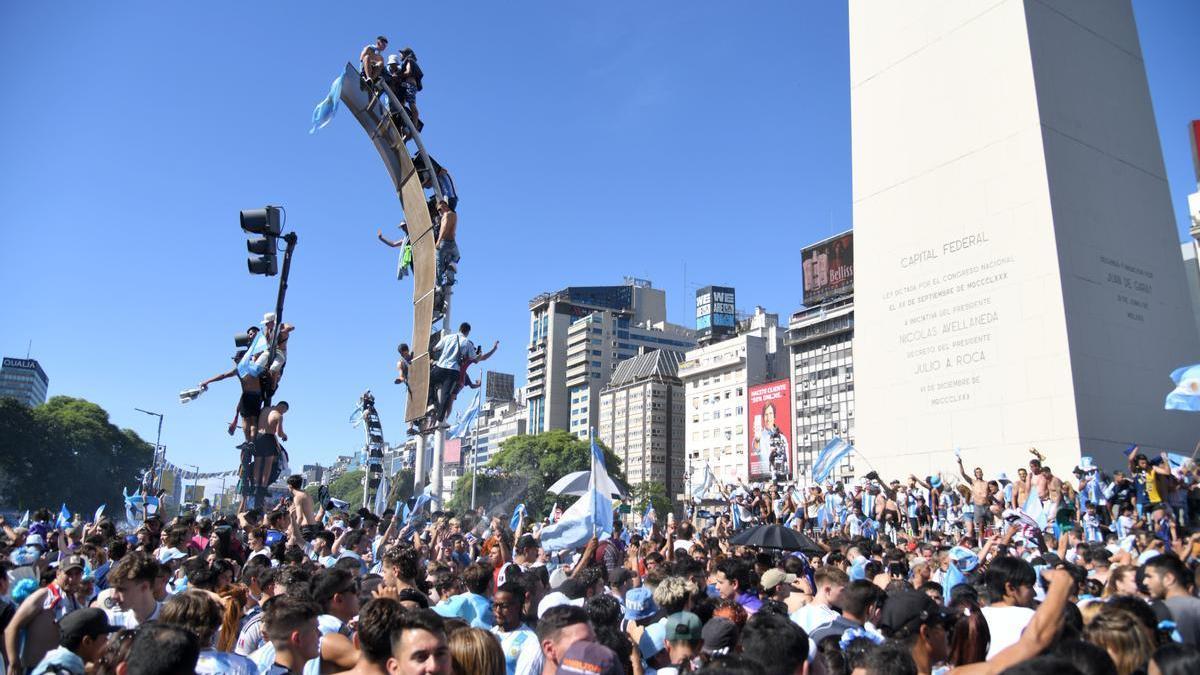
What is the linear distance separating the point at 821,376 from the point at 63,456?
7593 centimetres

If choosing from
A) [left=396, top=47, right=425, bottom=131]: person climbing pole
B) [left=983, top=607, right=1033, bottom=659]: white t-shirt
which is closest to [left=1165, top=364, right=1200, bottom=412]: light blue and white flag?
[left=983, top=607, right=1033, bottom=659]: white t-shirt

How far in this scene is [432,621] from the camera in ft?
11.9

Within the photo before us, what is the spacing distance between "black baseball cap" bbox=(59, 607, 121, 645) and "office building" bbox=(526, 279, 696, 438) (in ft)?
411

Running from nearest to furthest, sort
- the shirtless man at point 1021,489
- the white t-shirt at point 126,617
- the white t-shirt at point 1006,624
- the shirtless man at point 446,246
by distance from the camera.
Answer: the white t-shirt at point 1006,624
the white t-shirt at point 126,617
the shirtless man at point 1021,489
the shirtless man at point 446,246

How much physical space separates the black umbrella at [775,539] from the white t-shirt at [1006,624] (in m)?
4.79

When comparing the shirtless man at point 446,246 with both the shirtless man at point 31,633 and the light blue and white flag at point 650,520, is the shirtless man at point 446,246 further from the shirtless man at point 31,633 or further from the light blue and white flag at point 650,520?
the shirtless man at point 31,633

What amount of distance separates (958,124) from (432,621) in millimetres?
24215

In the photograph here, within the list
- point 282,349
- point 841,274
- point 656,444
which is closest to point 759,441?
point 841,274

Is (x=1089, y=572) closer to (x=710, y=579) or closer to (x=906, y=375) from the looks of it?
(x=710, y=579)

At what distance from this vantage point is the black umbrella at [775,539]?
1007cm

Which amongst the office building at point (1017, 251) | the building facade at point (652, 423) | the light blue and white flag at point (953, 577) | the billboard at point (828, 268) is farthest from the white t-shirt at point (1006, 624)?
the building facade at point (652, 423)

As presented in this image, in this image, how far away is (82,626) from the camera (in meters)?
4.21

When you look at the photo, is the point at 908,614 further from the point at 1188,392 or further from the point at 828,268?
the point at 828,268

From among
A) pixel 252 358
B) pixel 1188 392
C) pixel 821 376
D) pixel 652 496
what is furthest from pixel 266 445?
pixel 652 496
